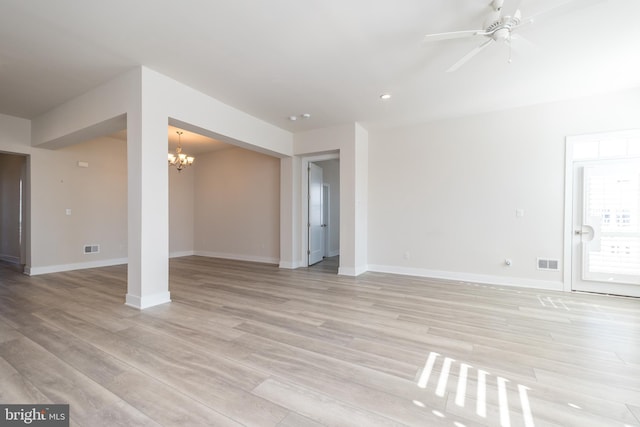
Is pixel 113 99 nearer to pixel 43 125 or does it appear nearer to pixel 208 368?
pixel 43 125

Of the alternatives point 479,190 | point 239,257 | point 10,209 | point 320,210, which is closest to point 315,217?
point 320,210

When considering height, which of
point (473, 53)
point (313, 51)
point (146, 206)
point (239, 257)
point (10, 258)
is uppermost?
point (313, 51)

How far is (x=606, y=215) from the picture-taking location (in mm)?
4031

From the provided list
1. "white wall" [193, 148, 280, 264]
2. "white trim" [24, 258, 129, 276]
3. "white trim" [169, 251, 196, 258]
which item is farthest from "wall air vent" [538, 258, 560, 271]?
"white trim" [169, 251, 196, 258]

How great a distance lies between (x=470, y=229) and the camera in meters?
4.92

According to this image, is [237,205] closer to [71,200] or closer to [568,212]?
[71,200]

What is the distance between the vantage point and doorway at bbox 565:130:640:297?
→ 3885mm

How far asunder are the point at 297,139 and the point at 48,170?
5.00 meters

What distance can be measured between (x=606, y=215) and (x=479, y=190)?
169cm

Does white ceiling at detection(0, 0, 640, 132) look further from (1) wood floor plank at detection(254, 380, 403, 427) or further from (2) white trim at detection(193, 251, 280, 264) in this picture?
(2) white trim at detection(193, 251, 280, 264)

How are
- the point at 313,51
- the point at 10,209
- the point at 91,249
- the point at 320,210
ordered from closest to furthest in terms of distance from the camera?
1. the point at 313,51
2. the point at 91,249
3. the point at 10,209
4. the point at 320,210

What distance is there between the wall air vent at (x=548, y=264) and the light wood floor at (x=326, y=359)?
48cm

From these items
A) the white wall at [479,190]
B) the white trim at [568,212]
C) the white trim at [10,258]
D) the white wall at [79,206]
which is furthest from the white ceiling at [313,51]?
the white trim at [10,258]

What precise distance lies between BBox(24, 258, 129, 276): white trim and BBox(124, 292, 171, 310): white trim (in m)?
2.18
